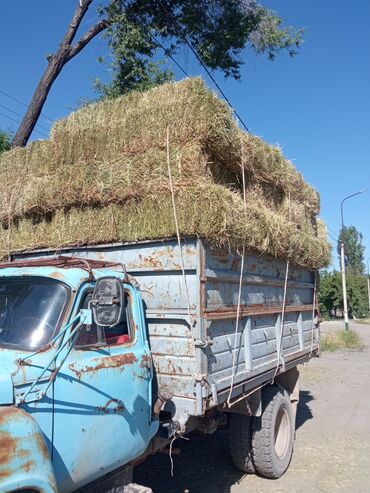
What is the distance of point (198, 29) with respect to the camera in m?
12.4

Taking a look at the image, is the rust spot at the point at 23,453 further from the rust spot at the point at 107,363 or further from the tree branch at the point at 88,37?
the tree branch at the point at 88,37

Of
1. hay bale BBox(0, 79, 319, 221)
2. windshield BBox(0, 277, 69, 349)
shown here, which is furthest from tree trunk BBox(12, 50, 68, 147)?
windshield BBox(0, 277, 69, 349)

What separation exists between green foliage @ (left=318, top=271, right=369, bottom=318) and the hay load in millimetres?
37432

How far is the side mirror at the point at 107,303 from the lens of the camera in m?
2.99

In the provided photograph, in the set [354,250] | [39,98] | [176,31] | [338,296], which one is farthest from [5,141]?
[354,250]

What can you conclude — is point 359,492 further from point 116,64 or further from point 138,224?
point 116,64

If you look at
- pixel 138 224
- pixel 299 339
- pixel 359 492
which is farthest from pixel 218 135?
pixel 359 492

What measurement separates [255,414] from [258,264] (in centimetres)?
158

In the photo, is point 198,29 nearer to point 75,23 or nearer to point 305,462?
point 75,23

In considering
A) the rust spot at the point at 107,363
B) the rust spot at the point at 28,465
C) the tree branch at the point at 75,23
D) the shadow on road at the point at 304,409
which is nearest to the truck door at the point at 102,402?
the rust spot at the point at 107,363

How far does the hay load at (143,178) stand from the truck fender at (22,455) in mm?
2091

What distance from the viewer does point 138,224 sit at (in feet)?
14.6

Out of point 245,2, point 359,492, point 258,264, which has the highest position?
point 245,2

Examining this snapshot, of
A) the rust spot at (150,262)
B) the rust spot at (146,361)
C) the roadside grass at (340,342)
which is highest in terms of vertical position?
the rust spot at (150,262)
